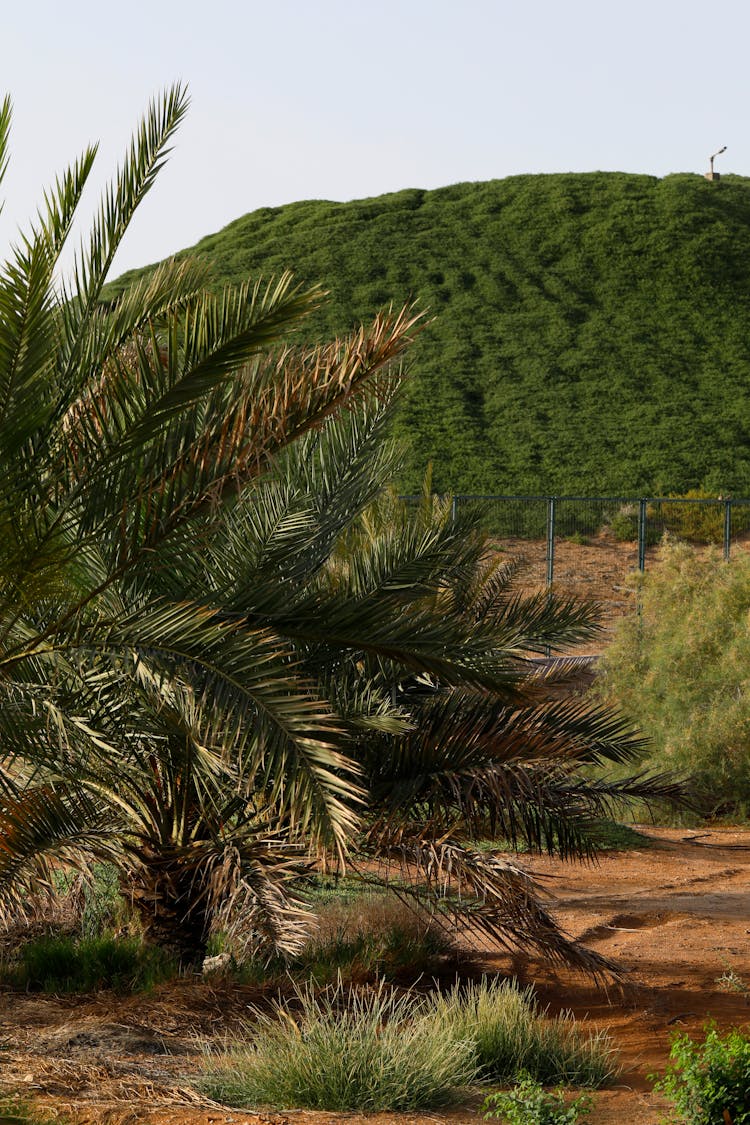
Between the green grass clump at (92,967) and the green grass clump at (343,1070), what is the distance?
161 centimetres

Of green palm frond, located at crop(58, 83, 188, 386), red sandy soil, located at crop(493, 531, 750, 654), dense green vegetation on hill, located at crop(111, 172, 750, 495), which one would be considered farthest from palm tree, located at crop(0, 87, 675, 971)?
dense green vegetation on hill, located at crop(111, 172, 750, 495)

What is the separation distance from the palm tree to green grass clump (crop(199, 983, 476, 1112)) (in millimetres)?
733

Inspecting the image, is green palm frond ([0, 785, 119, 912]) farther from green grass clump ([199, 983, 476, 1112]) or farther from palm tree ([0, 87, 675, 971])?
green grass clump ([199, 983, 476, 1112])

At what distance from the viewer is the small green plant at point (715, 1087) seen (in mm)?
4223

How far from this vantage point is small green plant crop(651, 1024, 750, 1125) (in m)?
4.22

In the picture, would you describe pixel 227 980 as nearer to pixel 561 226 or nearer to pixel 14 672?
pixel 14 672

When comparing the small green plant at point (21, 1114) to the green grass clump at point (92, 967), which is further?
the green grass clump at point (92, 967)

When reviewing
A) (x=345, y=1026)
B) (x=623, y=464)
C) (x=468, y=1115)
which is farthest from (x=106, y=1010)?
(x=623, y=464)

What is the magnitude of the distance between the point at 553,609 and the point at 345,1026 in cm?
389

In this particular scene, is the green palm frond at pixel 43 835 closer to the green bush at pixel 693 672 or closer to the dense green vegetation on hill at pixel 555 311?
the green bush at pixel 693 672

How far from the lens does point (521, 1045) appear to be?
541cm

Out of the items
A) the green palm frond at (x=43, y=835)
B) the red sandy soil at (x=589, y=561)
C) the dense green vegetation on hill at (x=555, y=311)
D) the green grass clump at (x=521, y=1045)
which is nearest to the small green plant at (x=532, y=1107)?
the green grass clump at (x=521, y=1045)

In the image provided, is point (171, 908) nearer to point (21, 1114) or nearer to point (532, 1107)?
point (21, 1114)

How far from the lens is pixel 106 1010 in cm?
621
